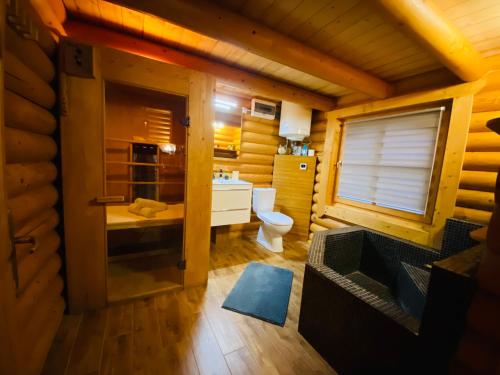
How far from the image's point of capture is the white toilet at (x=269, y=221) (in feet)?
9.07

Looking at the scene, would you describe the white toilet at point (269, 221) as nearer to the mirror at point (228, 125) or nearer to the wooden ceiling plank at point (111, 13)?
the mirror at point (228, 125)

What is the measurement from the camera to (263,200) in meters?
3.12

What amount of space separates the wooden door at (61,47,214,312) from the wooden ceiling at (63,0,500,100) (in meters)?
0.39

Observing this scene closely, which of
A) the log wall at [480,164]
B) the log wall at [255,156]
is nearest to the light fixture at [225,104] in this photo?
the log wall at [255,156]

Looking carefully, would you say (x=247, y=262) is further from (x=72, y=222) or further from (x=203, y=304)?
(x=72, y=222)

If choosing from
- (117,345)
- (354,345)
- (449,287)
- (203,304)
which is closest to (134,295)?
(117,345)

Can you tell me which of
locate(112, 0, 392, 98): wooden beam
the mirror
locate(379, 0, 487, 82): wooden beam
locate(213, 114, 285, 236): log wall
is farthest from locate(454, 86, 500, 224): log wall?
the mirror

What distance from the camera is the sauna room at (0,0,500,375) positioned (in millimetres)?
966

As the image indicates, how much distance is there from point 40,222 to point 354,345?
79.6 inches

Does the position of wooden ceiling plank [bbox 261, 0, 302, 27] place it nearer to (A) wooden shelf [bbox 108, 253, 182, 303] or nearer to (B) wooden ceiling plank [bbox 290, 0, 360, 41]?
(B) wooden ceiling plank [bbox 290, 0, 360, 41]

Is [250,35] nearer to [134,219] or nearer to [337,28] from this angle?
[337,28]

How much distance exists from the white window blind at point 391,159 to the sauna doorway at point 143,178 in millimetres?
2256

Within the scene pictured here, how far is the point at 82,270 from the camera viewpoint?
1561 millimetres

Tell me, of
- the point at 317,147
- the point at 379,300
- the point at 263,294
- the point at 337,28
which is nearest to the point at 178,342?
the point at 263,294
